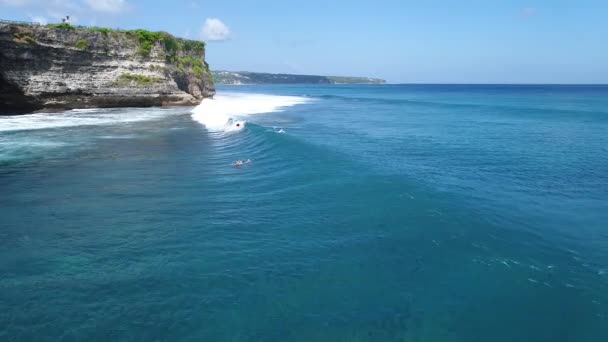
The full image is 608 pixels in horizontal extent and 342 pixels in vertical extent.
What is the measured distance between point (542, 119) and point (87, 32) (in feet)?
151

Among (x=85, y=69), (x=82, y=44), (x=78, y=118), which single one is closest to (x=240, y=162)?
(x=78, y=118)

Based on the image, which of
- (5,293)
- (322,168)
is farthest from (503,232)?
(5,293)

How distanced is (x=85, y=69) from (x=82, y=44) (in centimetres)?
233

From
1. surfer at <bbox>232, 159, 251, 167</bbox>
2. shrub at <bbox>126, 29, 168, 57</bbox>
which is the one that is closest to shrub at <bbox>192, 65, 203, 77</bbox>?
shrub at <bbox>126, 29, 168, 57</bbox>

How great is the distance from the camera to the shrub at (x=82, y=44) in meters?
40.9

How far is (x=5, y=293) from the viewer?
9.57 meters

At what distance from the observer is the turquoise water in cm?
880

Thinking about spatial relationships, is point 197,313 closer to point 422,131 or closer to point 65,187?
point 65,187

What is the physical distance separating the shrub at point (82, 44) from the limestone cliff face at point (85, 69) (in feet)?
0.28

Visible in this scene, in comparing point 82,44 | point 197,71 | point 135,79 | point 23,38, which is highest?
point 82,44

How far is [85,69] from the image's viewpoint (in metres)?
42.0

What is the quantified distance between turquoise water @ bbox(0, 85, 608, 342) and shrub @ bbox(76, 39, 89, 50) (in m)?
21.2

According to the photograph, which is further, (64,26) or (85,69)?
(85,69)

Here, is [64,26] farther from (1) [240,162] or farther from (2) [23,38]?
(1) [240,162]
